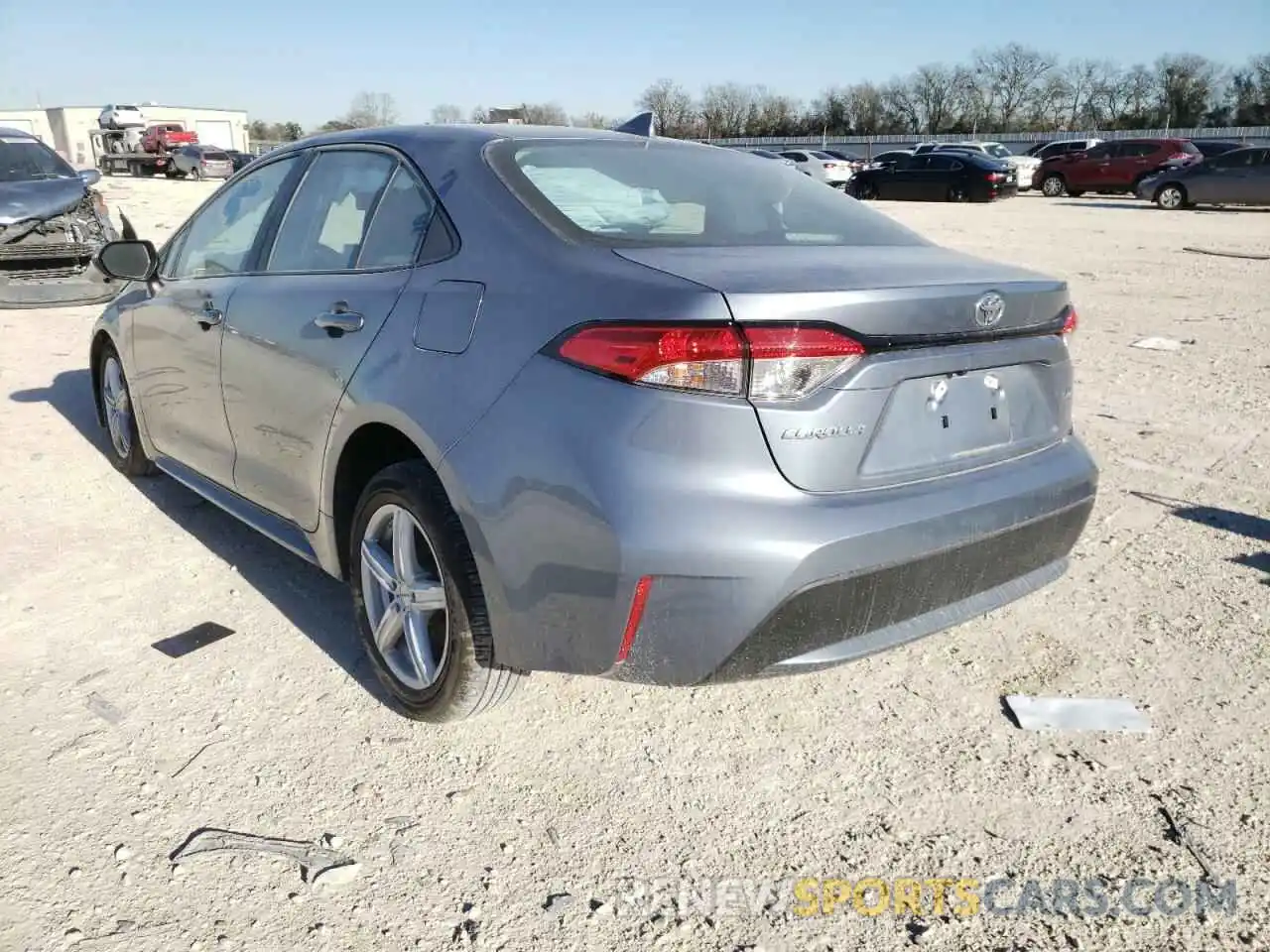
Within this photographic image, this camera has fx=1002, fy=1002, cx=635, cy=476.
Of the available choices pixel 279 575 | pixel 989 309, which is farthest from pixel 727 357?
pixel 279 575

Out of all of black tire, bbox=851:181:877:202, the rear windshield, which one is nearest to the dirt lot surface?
the rear windshield

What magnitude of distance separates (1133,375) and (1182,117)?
7995 centimetres

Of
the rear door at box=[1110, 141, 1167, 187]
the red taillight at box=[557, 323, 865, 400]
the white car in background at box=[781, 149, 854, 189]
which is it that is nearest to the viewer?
the red taillight at box=[557, 323, 865, 400]

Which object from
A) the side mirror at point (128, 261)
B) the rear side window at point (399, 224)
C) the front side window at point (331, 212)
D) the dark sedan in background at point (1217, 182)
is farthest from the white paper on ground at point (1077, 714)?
the dark sedan in background at point (1217, 182)

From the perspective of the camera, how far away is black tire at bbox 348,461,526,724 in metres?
2.50

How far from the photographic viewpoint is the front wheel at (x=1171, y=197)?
24.4m

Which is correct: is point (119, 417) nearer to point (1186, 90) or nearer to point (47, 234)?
point (47, 234)

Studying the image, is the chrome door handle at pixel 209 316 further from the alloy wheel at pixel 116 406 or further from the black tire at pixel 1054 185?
the black tire at pixel 1054 185

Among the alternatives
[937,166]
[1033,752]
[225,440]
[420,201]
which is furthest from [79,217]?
[937,166]

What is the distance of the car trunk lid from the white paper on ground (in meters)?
0.78

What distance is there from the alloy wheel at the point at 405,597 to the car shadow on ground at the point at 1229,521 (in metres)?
3.05

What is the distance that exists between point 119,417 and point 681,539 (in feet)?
12.6

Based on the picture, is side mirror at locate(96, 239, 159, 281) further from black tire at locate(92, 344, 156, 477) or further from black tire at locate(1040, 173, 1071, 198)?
black tire at locate(1040, 173, 1071, 198)

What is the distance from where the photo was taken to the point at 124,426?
191 inches
